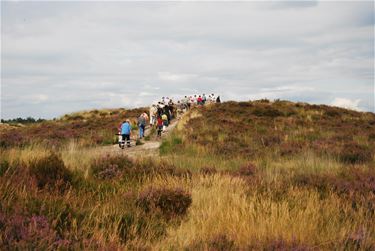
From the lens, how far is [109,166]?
896cm

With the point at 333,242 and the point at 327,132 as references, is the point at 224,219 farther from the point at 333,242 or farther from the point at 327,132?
the point at 327,132

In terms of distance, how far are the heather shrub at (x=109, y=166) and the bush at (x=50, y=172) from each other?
929 millimetres

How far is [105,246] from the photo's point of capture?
12.7ft

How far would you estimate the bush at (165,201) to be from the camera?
6.06 metres

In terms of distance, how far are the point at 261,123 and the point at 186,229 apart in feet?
78.6

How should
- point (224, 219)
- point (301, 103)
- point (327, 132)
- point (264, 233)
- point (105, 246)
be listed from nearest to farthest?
point (105, 246)
point (264, 233)
point (224, 219)
point (327, 132)
point (301, 103)

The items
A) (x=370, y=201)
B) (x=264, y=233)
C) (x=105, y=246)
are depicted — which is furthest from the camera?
(x=370, y=201)

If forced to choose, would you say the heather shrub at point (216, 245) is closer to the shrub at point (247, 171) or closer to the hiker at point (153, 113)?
the shrub at point (247, 171)

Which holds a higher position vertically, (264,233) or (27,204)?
(27,204)

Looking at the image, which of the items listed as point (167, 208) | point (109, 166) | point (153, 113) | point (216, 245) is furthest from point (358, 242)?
point (153, 113)

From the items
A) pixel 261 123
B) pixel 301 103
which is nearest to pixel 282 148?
pixel 261 123

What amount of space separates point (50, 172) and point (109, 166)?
5.79ft

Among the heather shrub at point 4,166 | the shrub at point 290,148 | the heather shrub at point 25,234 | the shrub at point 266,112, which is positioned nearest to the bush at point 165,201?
the heather shrub at point 25,234

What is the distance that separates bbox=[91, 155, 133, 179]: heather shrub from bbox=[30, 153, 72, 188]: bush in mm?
929
